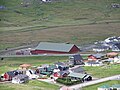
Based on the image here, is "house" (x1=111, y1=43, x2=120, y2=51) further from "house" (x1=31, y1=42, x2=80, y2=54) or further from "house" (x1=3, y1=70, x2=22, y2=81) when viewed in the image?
"house" (x1=3, y1=70, x2=22, y2=81)

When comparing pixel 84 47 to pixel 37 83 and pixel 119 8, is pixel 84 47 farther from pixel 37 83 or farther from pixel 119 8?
pixel 119 8

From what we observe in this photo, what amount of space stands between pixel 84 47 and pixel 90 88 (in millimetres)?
35479

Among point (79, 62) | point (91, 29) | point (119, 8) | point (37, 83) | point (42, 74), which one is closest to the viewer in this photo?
point (37, 83)

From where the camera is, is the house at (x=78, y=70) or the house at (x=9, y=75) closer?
the house at (x=9, y=75)

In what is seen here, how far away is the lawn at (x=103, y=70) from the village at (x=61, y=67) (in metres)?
0.96

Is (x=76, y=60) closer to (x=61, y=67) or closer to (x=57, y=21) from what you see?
(x=61, y=67)

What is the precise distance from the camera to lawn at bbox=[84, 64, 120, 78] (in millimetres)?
54147

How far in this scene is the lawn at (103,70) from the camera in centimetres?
5415

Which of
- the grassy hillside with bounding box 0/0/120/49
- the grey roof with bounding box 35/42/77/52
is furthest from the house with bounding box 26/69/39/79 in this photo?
the grassy hillside with bounding box 0/0/120/49

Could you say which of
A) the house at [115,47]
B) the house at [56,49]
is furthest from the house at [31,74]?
the house at [115,47]

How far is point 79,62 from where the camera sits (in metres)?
64.2

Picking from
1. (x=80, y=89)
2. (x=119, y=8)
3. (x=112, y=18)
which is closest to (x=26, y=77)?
(x=80, y=89)

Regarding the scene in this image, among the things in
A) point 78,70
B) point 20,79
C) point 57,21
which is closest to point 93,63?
point 78,70

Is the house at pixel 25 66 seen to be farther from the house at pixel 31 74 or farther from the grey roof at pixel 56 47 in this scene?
the grey roof at pixel 56 47
